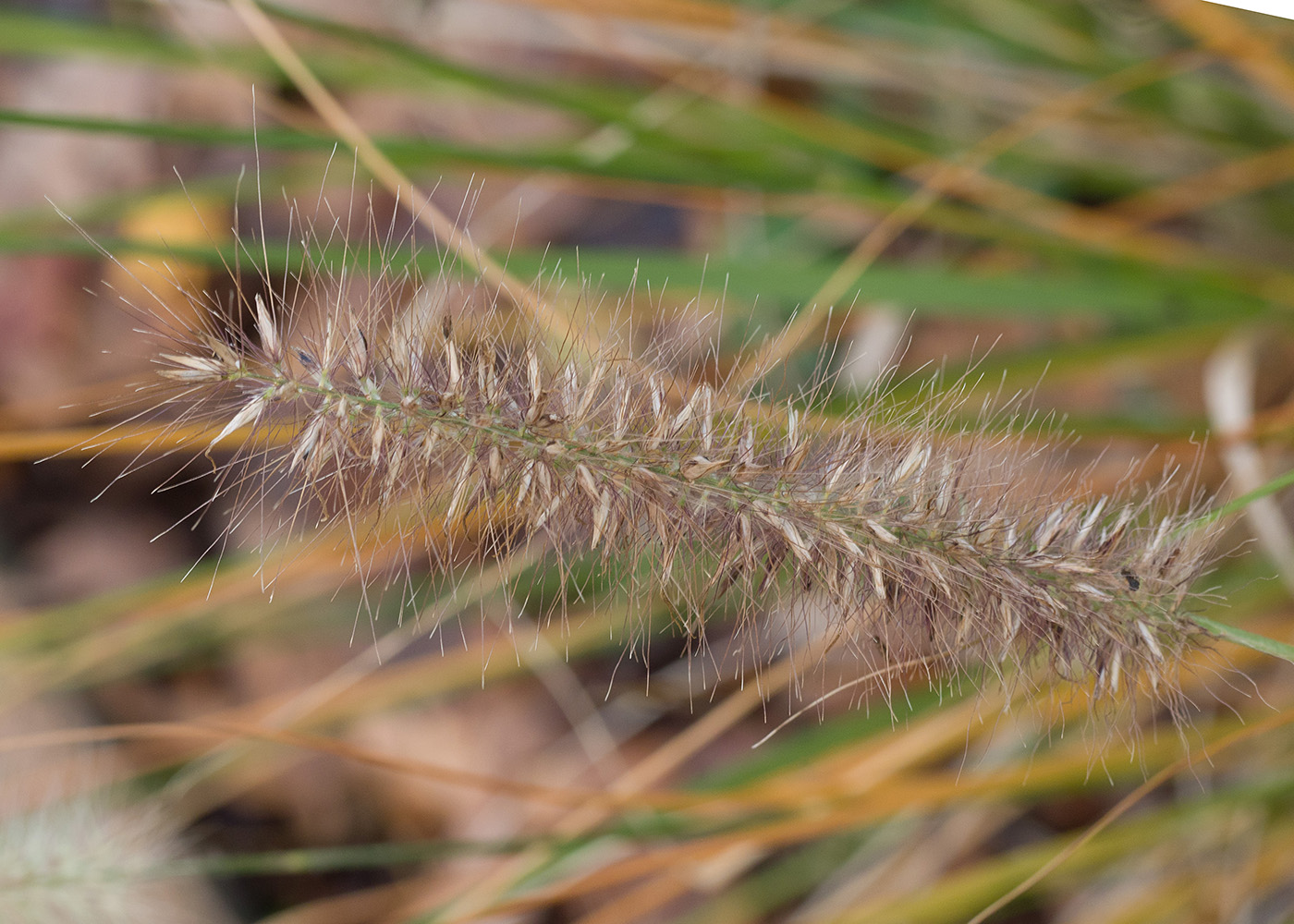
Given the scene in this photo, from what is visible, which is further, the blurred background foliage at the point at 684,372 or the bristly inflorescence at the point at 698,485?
the blurred background foliage at the point at 684,372

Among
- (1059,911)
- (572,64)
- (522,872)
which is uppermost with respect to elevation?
(572,64)

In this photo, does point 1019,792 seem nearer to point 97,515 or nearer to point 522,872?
point 522,872

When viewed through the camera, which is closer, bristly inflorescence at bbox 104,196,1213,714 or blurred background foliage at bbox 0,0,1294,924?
bristly inflorescence at bbox 104,196,1213,714

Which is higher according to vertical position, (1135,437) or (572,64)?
(572,64)

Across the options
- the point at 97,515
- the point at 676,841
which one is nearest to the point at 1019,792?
the point at 676,841
